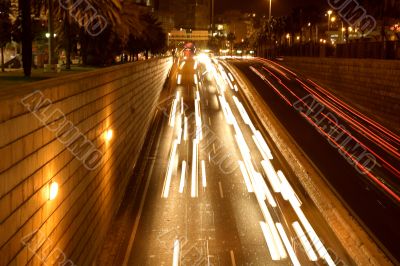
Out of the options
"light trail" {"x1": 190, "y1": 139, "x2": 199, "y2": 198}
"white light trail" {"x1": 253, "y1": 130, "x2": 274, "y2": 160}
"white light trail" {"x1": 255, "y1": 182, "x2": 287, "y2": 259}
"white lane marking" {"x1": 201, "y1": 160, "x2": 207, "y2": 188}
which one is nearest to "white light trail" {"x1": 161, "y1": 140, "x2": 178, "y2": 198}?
"light trail" {"x1": 190, "y1": 139, "x2": 199, "y2": 198}

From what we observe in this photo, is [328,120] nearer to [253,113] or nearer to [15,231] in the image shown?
[253,113]

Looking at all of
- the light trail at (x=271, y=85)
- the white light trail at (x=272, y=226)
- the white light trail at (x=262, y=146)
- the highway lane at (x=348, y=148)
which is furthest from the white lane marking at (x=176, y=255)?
the light trail at (x=271, y=85)

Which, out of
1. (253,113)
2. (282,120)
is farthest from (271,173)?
(253,113)

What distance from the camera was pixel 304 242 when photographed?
20.5 metres

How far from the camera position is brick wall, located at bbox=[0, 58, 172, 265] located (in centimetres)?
898

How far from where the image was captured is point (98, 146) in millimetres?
17672

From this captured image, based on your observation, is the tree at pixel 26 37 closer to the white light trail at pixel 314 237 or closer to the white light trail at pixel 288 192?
the white light trail at pixel 288 192

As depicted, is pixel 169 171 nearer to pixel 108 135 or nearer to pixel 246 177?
pixel 246 177

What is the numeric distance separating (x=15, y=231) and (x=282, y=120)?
32851mm

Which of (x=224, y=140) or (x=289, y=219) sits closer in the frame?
(x=289, y=219)

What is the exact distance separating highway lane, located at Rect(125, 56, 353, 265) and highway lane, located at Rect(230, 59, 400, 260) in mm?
1733

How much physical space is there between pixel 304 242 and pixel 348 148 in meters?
13.4

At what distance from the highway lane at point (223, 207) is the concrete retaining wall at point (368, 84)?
29.1ft

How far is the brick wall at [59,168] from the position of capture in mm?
8977
